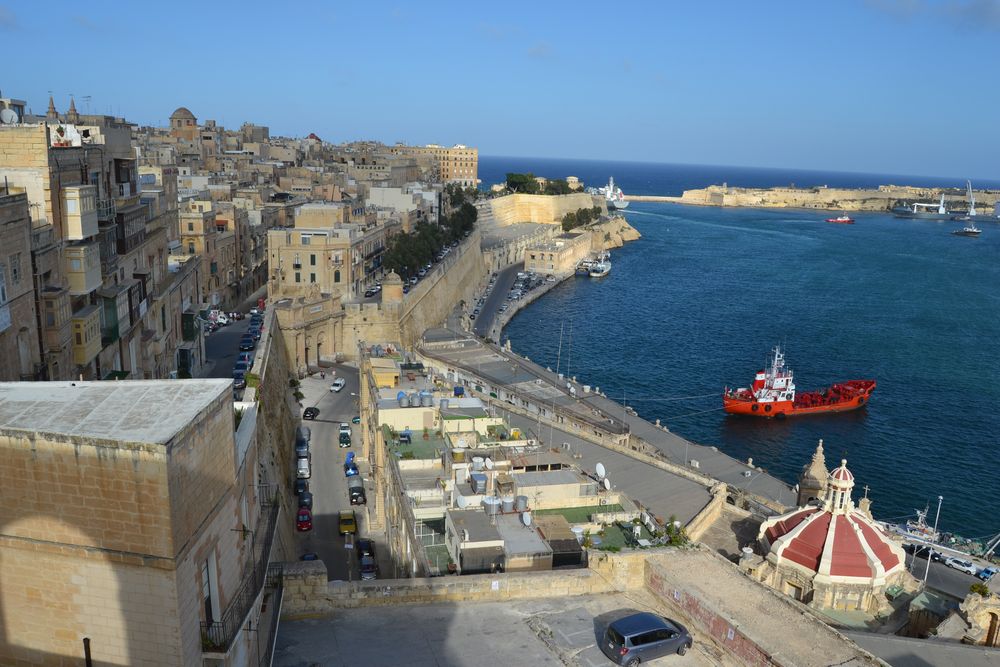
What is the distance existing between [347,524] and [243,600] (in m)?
15.2

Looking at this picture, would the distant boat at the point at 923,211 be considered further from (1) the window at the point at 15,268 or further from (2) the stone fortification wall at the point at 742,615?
(1) the window at the point at 15,268

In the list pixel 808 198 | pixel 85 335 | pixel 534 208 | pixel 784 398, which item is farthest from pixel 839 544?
pixel 808 198

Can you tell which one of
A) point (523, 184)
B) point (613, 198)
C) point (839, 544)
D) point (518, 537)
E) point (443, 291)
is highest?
point (523, 184)

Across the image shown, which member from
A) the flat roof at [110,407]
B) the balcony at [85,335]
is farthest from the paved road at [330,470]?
the flat roof at [110,407]

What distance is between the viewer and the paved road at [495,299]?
55188mm

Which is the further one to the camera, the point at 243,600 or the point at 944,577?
the point at 944,577

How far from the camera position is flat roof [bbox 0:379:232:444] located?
6434 mm

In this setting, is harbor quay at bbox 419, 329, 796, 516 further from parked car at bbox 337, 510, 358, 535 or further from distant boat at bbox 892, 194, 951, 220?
distant boat at bbox 892, 194, 951, 220

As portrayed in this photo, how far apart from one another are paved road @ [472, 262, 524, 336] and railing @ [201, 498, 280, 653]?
137ft

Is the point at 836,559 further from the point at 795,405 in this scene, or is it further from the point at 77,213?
the point at 795,405

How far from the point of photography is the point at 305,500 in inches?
948

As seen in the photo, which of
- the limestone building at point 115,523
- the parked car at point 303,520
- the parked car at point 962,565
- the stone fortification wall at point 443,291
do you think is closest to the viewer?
the limestone building at point 115,523

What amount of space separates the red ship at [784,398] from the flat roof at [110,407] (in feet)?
126

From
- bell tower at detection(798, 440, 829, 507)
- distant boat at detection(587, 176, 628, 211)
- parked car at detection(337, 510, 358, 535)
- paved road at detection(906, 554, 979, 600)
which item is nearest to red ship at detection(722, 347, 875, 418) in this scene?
paved road at detection(906, 554, 979, 600)
